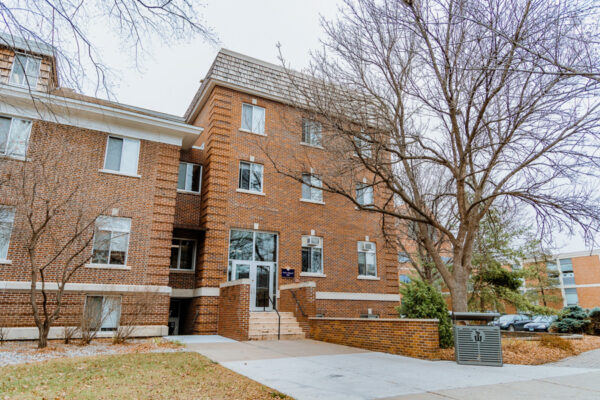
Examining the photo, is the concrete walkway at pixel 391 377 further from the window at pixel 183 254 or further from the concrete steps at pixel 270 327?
the window at pixel 183 254

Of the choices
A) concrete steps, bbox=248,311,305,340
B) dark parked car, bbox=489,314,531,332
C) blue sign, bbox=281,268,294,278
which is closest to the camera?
concrete steps, bbox=248,311,305,340

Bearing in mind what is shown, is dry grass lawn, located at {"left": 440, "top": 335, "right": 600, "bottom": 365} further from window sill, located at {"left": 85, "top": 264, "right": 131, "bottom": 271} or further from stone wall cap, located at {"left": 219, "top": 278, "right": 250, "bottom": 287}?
Result: window sill, located at {"left": 85, "top": 264, "right": 131, "bottom": 271}

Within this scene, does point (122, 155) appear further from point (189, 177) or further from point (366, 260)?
point (366, 260)

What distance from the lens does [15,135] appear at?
1330cm

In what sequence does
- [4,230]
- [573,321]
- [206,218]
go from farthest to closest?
1. [573,321]
2. [206,218]
3. [4,230]

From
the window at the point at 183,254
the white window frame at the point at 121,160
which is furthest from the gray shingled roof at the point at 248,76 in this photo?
the window at the point at 183,254

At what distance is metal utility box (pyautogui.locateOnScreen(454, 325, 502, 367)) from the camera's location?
8375 mm

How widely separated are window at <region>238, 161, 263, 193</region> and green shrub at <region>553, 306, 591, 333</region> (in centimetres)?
1665

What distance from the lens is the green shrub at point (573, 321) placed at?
1847 cm

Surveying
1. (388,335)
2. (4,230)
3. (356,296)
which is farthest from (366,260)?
(4,230)

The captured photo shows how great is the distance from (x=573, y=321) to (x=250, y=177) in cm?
1739

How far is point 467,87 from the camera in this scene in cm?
1194

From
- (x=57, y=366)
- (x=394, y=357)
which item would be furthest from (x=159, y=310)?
(x=394, y=357)

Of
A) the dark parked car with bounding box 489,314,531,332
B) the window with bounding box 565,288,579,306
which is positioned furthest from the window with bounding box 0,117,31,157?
the window with bounding box 565,288,579,306
